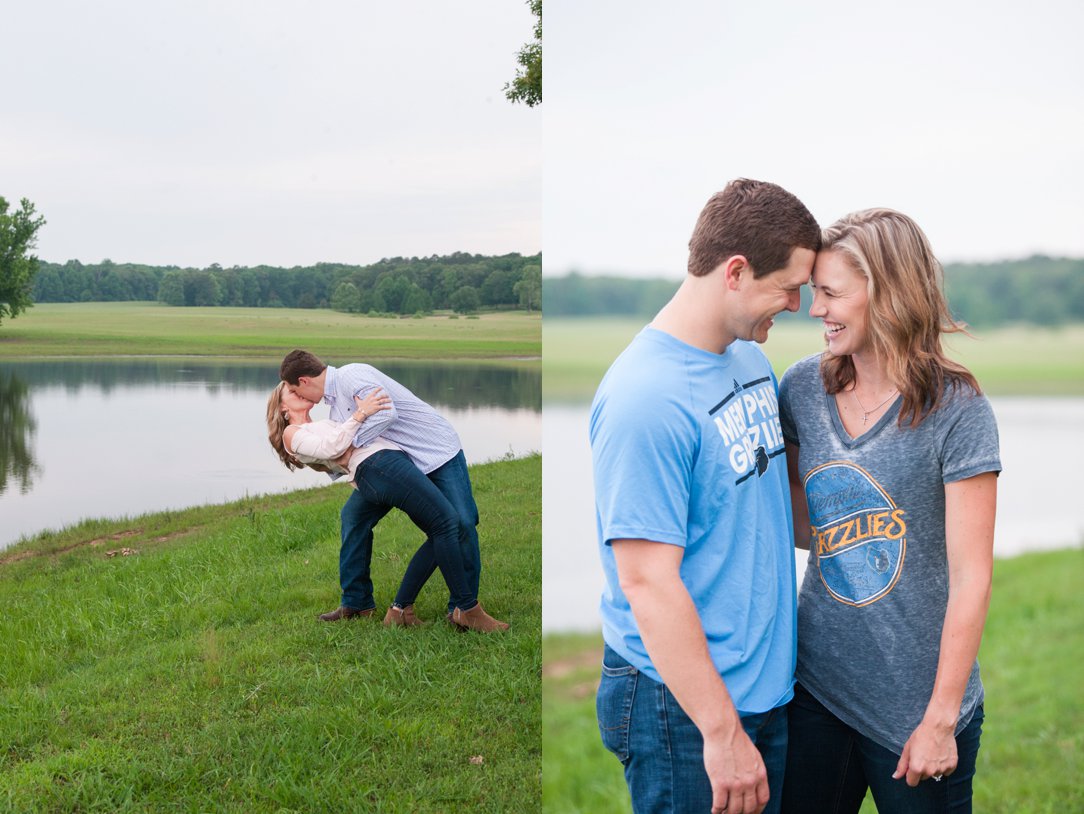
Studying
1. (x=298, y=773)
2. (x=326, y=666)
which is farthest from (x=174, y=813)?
(x=326, y=666)

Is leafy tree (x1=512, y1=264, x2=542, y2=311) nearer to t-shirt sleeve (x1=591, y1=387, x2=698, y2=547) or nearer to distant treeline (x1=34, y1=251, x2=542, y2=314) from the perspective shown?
distant treeline (x1=34, y1=251, x2=542, y2=314)

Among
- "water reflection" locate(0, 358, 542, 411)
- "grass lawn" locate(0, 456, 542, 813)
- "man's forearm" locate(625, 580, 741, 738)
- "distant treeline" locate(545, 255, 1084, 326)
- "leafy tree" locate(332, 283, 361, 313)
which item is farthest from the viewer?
"distant treeline" locate(545, 255, 1084, 326)

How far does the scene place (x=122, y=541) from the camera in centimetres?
356

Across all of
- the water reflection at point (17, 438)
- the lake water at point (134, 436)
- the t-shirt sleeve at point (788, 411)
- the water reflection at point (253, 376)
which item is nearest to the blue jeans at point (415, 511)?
the lake water at point (134, 436)

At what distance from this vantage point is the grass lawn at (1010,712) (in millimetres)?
3115

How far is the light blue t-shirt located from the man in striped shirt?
1.80 m

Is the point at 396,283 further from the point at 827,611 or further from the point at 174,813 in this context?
the point at 827,611

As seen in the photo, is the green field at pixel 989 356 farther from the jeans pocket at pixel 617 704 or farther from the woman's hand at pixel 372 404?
the jeans pocket at pixel 617 704

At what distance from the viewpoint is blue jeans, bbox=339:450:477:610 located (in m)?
2.96

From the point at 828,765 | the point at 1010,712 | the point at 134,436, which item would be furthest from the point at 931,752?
the point at 134,436

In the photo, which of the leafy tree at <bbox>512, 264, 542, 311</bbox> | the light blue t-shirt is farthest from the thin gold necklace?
the leafy tree at <bbox>512, 264, 542, 311</bbox>

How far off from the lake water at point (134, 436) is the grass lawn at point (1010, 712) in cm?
137

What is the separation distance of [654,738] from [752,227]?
0.62 metres

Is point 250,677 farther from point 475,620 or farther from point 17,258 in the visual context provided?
point 17,258
